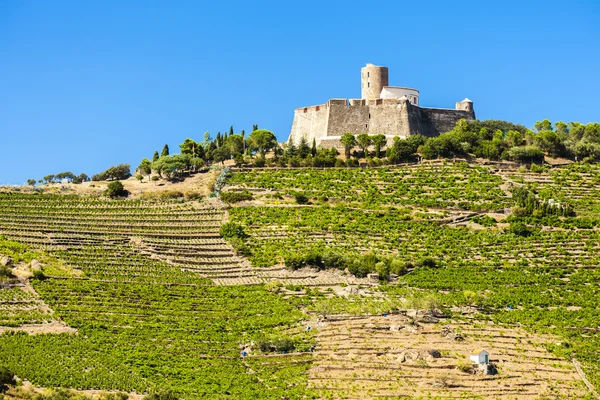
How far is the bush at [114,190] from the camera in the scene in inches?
2749

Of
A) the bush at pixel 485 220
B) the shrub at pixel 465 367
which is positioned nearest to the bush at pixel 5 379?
the shrub at pixel 465 367

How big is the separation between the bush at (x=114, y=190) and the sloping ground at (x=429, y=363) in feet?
86.5

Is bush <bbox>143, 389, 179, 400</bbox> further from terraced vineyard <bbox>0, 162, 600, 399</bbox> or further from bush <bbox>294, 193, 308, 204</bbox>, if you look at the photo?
bush <bbox>294, 193, 308, 204</bbox>

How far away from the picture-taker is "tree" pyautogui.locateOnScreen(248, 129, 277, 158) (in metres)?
78.8

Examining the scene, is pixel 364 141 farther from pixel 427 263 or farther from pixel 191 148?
pixel 427 263

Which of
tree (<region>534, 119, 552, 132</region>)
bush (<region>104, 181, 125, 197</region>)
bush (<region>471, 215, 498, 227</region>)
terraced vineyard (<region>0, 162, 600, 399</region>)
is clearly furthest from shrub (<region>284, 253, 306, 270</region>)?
tree (<region>534, 119, 552, 132</region>)

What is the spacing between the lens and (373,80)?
8525 centimetres

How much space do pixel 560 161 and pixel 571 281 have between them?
22.0 meters

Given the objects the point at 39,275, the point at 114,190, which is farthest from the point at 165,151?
the point at 39,275

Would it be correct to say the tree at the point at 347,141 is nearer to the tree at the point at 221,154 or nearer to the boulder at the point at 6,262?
the tree at the point at 221,154

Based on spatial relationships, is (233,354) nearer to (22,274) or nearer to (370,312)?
(370,312)

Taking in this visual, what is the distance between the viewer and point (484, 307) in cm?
5119

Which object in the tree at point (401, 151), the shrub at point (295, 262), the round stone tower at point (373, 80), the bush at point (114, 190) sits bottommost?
the shrub at point (295, 262)

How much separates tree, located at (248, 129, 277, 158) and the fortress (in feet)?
6.81
